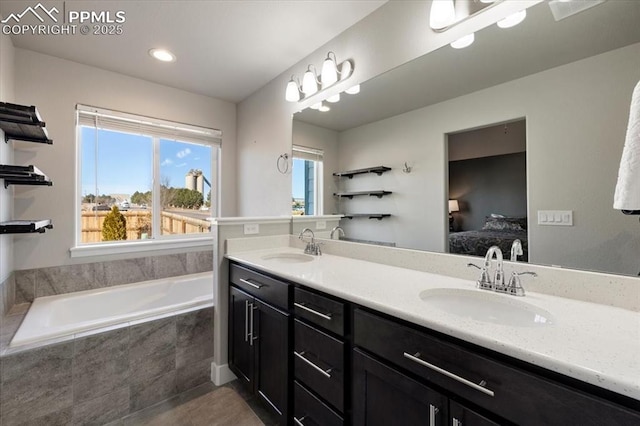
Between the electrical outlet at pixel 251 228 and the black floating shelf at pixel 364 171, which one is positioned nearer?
the black floating shelf at pixel 364 171

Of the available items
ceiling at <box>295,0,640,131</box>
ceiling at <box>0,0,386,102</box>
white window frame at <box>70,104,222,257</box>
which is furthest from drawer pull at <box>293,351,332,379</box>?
white window frame at <box>70,104,222,257</box>

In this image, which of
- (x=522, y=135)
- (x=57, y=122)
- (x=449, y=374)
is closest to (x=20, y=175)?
(x=57, y=122)

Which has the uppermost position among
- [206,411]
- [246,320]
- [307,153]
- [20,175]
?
[307,153]

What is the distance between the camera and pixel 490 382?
28.3 inches

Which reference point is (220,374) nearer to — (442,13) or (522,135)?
(522,135)

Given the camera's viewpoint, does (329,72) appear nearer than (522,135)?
No

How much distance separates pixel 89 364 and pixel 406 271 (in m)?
1.91

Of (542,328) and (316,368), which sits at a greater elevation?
(542,328)

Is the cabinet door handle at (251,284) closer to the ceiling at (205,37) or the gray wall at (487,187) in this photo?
the gray wall at (487,187)

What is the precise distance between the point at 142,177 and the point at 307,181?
5.96 feet

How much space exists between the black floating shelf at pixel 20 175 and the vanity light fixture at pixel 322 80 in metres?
1.81

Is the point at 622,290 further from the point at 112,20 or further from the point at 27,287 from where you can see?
the point at 27,287

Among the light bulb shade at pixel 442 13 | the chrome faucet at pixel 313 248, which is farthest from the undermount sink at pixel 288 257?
the light bulb shade at pixel 442 13

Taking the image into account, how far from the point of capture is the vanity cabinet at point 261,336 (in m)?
1.47
